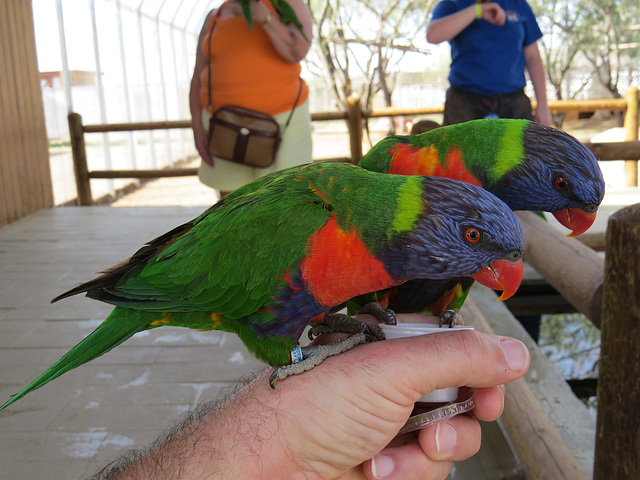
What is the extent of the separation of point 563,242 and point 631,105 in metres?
3.89

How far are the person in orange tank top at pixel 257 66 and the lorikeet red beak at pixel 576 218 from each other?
1.48 metres

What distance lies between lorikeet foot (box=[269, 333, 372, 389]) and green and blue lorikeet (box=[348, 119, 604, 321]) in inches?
8.3

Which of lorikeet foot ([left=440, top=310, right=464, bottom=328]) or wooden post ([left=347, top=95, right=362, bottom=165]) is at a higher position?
wooden post ([left=347, top=95, right=362, bottom=165])

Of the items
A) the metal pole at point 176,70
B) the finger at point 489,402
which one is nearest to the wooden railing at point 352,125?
the finger at point 489,402

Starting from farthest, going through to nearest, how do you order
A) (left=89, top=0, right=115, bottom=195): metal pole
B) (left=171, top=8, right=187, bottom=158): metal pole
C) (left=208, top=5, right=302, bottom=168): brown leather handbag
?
1. (left=171, top=8, right=187, bottom=158): metal pole
2. (left=89, top=0, right=115, bottom=195): metal pole
3. (left=208, top=5, right=302, bottom=168): brown leather handbag

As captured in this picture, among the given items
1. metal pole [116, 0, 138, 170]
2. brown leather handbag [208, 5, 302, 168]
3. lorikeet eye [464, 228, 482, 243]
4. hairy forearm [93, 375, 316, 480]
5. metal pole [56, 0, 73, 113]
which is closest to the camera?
lorikeet eye [464, 228, 482, 243]

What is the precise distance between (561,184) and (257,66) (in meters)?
1.57

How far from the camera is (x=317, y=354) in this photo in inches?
42.4

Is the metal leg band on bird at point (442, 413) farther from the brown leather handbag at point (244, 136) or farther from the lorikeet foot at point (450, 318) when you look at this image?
the brown leather handbag at point (244, 136)

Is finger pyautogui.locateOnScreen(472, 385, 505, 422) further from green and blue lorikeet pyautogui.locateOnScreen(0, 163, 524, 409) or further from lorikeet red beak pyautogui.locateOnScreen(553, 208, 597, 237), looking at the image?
lorikeet red beak pyautogui.locateOnScreen(553, 208, 597, 237)

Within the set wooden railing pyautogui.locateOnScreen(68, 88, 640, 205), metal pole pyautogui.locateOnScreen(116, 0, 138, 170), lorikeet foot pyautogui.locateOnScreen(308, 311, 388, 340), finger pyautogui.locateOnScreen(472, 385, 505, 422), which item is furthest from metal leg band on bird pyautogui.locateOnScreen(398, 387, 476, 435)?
metal pole pyautogui.locateOnScreen(116, 0, 138, 170)

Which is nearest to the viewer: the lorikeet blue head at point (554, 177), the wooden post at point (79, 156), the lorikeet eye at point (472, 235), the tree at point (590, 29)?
the lorikeet eye at point (472, 235)

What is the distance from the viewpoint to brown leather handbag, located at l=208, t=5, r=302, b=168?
240cm

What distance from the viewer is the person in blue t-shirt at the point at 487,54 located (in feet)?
7.90
